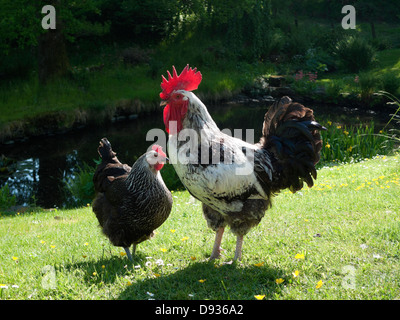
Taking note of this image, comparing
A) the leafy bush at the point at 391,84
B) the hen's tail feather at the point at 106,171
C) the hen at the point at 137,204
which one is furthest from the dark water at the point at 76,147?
the hen at the point at 137,204

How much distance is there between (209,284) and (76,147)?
12948mm

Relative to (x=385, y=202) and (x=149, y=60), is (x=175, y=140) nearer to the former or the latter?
(x=385, y=202)

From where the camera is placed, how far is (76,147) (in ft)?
54.2

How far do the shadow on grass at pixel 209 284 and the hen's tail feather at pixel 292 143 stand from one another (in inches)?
49.3

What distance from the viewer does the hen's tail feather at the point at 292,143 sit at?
549 centimetres

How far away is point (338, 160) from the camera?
12.7 m

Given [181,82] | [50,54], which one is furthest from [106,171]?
[50,54]

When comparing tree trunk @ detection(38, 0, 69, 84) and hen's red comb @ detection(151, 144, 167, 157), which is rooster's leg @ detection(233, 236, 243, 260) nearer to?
hen's red comb @ detection(151, 144, 167, 157)

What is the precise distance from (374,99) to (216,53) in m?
11.1

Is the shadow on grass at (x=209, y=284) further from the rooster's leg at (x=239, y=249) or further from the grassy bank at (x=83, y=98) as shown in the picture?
the grassy bank at (x=83, y=98)

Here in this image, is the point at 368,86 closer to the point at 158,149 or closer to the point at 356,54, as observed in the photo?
the point at 356,54

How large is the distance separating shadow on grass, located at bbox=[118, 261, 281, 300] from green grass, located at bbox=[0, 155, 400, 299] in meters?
0.01

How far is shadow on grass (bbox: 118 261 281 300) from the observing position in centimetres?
450

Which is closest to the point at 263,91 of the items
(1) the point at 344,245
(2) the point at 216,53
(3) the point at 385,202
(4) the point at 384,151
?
(2) the point at 216,53
